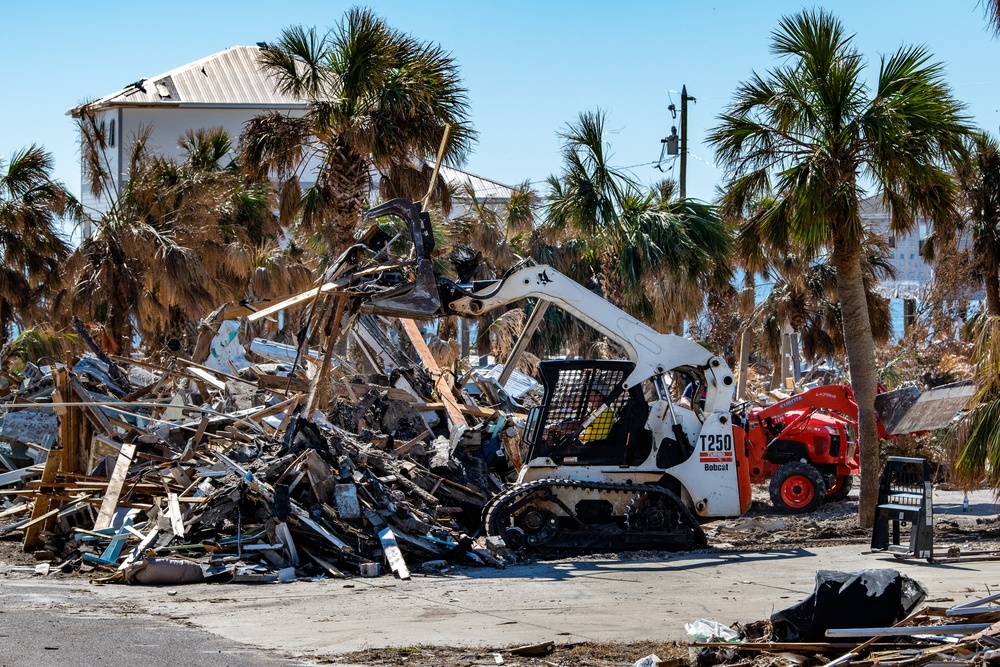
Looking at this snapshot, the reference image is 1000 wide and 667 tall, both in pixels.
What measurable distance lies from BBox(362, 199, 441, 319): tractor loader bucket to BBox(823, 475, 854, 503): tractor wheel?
28.3 ft

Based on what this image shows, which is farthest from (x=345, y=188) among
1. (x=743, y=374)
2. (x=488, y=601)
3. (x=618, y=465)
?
(x=743, y=374)

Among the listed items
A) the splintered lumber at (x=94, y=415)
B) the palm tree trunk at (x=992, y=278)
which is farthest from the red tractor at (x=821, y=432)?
the splintered lumber at (x=94, y=415)

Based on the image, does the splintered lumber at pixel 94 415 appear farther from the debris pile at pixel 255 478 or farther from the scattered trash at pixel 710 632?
the scattered trash at pixel 710 632

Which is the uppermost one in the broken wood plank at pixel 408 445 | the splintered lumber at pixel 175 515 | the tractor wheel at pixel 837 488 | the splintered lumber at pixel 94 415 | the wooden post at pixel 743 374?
the wooden post at pixel 743 374

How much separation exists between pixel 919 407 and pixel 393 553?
936 cm

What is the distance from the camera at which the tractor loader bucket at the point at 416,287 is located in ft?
41.1

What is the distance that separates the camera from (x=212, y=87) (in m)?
57.3

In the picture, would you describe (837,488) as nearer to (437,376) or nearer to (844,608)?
(437,376)

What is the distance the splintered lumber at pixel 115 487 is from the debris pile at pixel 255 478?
0.02 m

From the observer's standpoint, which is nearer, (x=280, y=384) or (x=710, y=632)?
(x=710, y=632)

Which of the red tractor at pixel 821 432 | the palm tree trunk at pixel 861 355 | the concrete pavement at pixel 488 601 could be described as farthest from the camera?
the red tractor at pixel 821 432

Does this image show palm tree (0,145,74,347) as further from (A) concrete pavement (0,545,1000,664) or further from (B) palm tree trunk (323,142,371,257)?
(A) concrete pavement (0,545,1000,664)

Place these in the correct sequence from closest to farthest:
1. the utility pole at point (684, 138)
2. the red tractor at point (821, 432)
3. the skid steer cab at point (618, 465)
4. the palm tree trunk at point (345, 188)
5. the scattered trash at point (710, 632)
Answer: the scattered trash at point (710, 632) → the skid steer cab at point (618, 465) → the red tractor at point (821, 432) → the palm tree trunk at point (345, 188) → the utility pole at point (684, 138)

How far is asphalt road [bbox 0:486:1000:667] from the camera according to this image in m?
7.87
